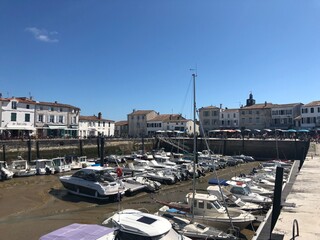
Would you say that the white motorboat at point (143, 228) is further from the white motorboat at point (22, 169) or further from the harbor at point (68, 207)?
the white motorboat at point (22, 169)

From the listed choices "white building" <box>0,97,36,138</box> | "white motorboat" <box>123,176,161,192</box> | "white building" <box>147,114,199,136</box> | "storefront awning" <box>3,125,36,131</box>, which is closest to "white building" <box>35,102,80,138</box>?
"white building" <box>0,97,36,138</box>

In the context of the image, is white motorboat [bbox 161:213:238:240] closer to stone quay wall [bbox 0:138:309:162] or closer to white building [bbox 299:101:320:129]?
stone quay wall [bbox 0:138:309:162]

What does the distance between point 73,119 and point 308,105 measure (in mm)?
54268

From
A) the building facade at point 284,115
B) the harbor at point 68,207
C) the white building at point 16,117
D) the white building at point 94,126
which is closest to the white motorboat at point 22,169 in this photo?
the harbor at point 68,207

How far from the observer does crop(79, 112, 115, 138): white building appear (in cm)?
7319

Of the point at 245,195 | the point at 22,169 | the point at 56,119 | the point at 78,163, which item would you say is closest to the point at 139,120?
the point at 56,119

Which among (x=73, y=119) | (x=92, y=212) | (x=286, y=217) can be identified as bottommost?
(x=92, y=212)

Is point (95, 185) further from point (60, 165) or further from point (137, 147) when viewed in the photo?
point (137, 147)

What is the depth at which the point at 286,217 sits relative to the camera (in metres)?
13.2

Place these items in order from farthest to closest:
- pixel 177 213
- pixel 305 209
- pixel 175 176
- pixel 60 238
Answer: pixel 175 176 < pixel 177 213 < pixel 305 209 < pixel 60 238

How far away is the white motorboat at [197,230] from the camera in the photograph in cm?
1359

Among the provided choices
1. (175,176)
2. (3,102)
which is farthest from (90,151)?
(175,176)

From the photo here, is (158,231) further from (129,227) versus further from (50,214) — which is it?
(50,214)

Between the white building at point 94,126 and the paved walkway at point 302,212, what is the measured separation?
183 ft
